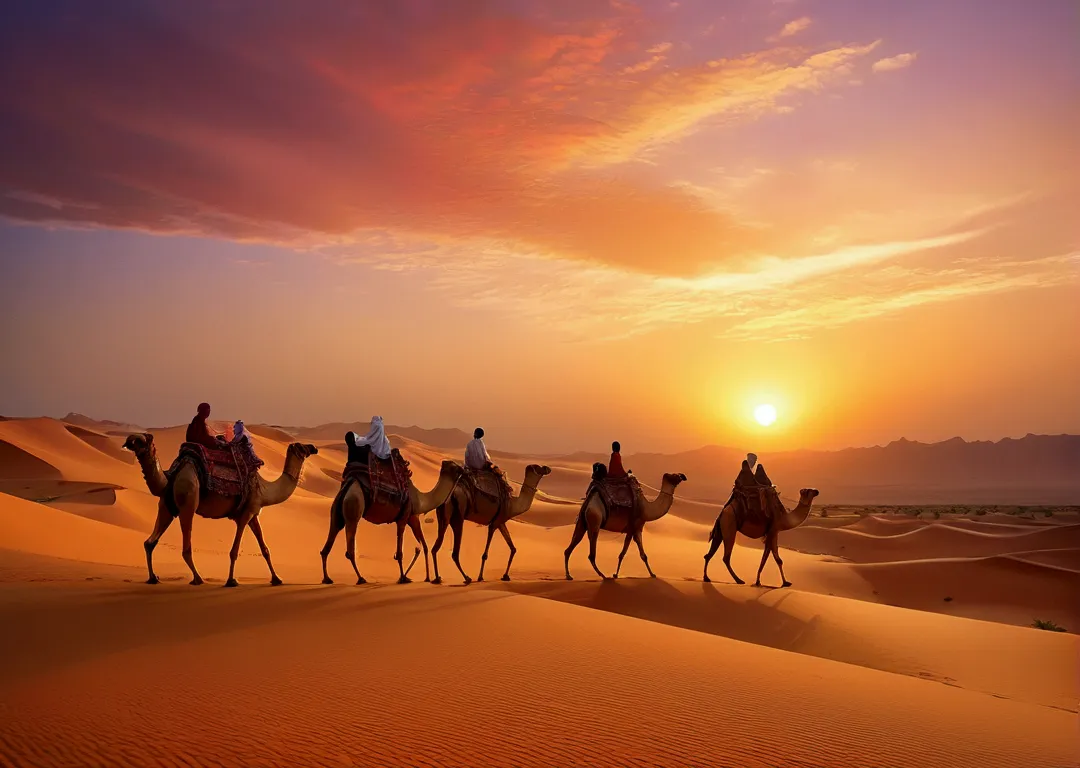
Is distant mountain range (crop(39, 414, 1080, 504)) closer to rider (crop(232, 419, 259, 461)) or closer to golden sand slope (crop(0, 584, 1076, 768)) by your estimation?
rider (crop(232, 419, 259, 461))

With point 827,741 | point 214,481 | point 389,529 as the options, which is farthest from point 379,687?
point 389,529

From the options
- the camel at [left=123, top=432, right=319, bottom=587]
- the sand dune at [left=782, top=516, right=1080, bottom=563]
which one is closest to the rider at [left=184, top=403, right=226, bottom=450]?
the camel at [left=123, top=432, right=319, bottom=587]

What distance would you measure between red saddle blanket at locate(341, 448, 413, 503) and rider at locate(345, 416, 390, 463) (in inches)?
4.0

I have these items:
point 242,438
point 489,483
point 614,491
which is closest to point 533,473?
point 489,483

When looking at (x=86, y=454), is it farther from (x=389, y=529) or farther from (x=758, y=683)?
(x=758, y=683)

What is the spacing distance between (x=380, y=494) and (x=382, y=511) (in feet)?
1.31

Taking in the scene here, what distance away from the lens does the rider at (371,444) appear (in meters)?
14.3

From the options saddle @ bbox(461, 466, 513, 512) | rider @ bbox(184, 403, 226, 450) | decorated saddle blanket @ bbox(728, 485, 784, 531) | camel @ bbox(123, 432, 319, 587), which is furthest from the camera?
decorated saddle blanket @ bbox(728, 485, 784, 531)

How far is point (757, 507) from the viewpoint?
17.2 meters

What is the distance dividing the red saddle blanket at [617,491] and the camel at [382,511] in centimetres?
316

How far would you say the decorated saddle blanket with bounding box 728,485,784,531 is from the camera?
17188mm

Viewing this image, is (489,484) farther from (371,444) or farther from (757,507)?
(757,507)

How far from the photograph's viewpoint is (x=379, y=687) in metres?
6.56

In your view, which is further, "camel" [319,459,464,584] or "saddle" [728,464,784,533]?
"saddle" [728,464,784,533]
